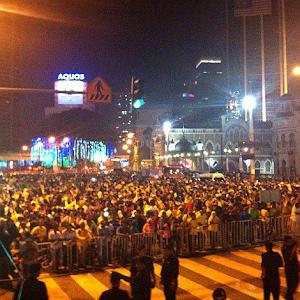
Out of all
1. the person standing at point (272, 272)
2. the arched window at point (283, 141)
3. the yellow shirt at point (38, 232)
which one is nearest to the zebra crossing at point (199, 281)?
the person standing at point (272, 272)

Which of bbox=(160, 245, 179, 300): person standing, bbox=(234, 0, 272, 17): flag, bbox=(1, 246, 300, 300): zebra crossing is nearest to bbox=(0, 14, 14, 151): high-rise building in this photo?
bbox=(234, 0, 272, 17): flag

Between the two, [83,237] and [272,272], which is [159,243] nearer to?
[83,237]

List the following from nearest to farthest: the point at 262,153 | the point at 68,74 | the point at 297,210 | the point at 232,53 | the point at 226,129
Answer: the point at 297,210 → the point at 262,153 → the point at 226,129 → the point at 68,74 → the point at 232,53

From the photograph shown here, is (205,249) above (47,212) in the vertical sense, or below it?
below

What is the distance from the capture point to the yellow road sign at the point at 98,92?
10711 mm

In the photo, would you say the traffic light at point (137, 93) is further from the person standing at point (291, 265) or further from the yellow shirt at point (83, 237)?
the person standing at point (291, 265)

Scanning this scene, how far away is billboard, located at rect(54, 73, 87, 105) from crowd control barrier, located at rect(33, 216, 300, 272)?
84.7 m

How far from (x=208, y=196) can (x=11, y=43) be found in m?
59.0

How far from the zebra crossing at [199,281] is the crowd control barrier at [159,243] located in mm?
515

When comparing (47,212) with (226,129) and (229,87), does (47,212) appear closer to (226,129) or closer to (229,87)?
(226,129)

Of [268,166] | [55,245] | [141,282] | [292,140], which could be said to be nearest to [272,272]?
[141,282]

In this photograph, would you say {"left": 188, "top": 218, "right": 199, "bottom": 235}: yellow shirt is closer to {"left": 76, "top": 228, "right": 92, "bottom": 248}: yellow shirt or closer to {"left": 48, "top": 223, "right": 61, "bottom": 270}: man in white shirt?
{"left": 76, "top": 228, "right": 92, "bottom": 248}: yellow shirt

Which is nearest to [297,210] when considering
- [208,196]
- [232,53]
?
[208,196]

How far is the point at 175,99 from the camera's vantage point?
146875 millimetres
